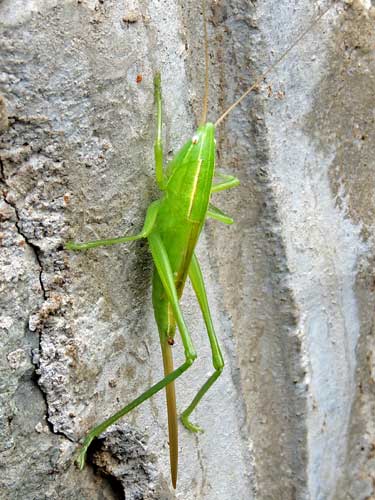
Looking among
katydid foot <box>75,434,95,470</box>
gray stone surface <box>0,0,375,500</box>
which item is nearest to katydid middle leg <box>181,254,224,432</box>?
gray stone surface <box>0,0,375,500</box>

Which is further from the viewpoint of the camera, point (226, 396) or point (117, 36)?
point (226, 396)

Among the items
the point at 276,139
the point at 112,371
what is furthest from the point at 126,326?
the point at 276,139

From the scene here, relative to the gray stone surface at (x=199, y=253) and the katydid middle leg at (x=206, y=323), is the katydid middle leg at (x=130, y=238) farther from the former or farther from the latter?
the katydid middle leg at (x=206, y=323)

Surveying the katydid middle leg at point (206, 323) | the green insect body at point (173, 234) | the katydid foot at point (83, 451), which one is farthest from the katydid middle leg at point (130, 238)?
the katydid foot at point (83, 451)

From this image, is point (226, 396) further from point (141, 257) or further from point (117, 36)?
point (117, 36)

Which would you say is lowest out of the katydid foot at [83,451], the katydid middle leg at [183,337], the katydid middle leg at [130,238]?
the katydid foot at [83,451]

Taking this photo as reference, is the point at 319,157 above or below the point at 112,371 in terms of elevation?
above

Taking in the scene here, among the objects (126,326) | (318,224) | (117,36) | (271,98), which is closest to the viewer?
(117,36)

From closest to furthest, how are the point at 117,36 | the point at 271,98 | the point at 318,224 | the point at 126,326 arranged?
the point at 117,36
the point at 126,326
the point at 271,98
the point at 318,224
